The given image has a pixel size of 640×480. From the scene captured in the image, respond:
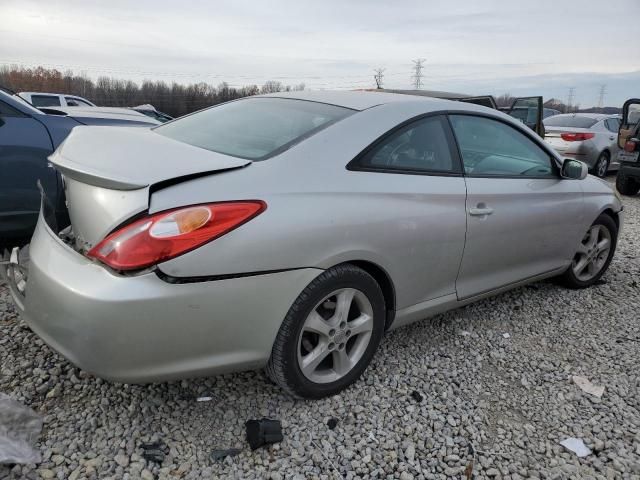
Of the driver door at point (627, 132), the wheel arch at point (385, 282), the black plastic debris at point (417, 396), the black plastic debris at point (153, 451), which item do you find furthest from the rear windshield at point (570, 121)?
the black plastic debris at point (153, 451)

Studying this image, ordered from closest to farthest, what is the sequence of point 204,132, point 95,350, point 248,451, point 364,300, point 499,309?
point 95,350 < point 248,451 < point 364,300 < point 204,132 < point 499,309

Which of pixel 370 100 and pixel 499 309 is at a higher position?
pixel 370 100

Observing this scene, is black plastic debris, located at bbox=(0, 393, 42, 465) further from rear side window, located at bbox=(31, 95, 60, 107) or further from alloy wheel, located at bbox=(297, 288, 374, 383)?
rear side window, located at bbox=(31, 95, 60, 107)

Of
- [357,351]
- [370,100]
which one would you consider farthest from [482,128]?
[357,351]

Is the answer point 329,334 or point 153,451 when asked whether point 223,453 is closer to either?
point 153,451

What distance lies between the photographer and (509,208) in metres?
3.02

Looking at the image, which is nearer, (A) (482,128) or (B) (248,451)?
(B) (248,451)

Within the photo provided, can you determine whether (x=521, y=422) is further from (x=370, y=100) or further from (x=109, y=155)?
(x=109, y=155)

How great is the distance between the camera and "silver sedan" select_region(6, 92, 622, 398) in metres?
1.79

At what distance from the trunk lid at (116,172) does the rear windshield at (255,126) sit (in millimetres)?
171

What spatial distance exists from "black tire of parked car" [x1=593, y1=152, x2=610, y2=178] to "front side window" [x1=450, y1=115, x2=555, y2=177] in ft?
27.1

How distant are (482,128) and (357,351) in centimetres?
163

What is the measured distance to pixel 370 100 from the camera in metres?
2.75

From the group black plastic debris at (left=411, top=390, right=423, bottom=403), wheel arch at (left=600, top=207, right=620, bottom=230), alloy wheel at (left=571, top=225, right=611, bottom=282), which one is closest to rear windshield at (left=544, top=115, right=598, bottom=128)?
wheel arch at (left=600, top=207, right=620, bottom=230)
